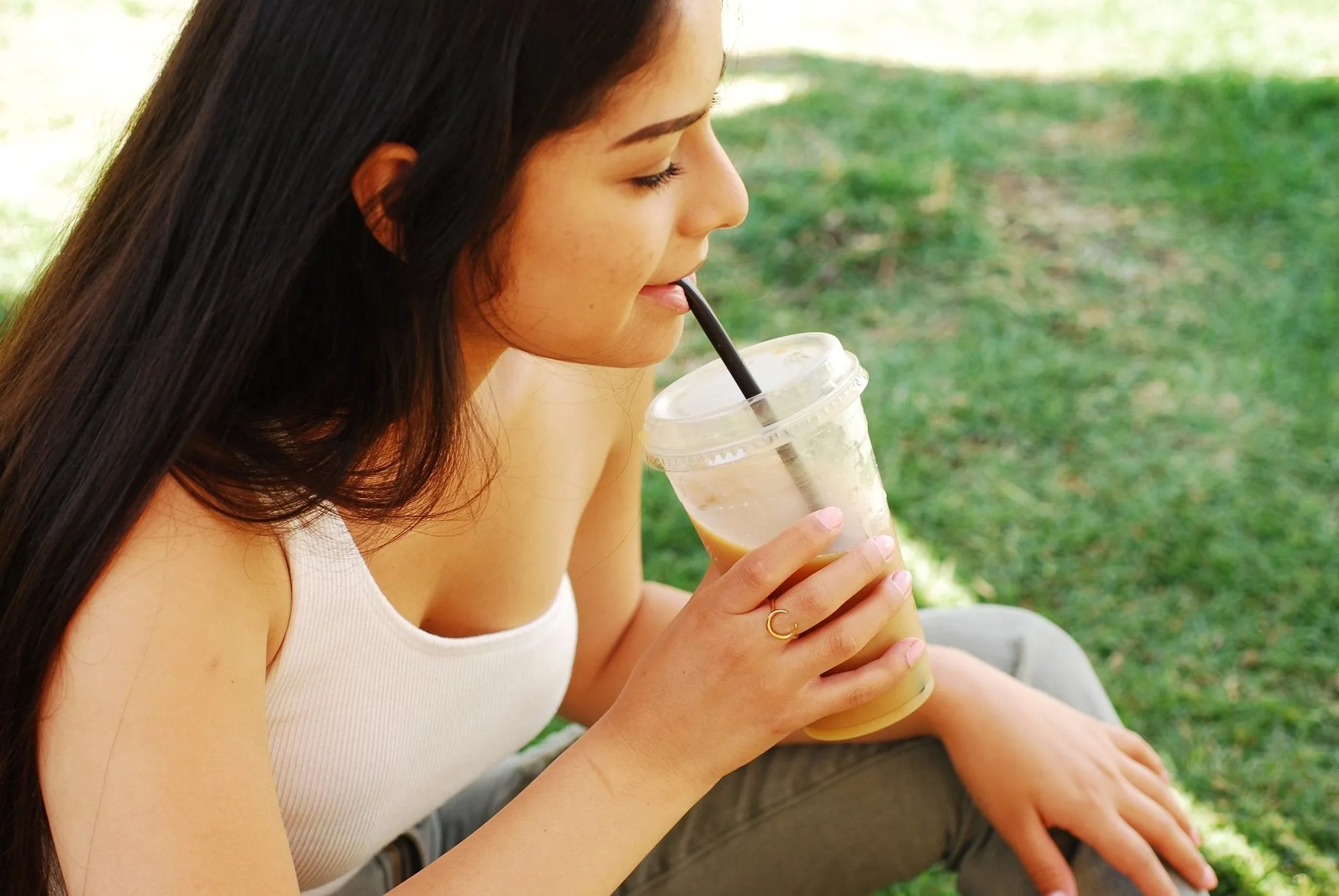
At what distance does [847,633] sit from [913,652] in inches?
5.3

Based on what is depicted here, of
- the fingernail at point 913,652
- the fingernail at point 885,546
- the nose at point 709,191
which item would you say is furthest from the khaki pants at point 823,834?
the nose at point 709,191

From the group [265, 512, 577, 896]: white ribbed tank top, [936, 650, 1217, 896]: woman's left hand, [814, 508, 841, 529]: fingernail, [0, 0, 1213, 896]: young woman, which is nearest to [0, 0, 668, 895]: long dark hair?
[0, 0, 1213, 896]: young woman

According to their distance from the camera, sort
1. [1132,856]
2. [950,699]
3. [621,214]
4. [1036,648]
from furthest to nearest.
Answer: [1036,648] < [950,699] < [1132,856] < [621,214]

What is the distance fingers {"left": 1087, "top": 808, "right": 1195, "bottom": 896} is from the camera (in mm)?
1315

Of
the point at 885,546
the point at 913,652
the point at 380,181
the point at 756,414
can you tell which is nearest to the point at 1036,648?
the point at 913,652

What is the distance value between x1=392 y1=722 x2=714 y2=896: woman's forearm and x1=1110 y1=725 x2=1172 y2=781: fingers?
578mm

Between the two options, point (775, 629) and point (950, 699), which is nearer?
point (775, 629)

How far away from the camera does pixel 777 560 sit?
3.59 ft

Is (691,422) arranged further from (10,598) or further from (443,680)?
(10,598)

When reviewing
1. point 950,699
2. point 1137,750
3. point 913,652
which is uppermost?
point 913,652

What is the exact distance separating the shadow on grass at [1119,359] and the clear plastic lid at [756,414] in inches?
40.8

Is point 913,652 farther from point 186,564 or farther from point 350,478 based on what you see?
point 186,564

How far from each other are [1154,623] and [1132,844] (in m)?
1.15

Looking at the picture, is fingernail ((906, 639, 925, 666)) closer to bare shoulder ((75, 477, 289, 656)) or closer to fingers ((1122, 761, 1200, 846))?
fingers ((1122, 761, 1200, 846))
